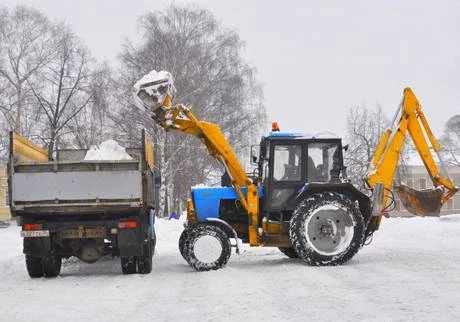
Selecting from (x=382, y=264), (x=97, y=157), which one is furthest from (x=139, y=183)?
(x=382, y=264)

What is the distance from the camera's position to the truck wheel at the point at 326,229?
12.3m

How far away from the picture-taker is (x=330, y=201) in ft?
41.1

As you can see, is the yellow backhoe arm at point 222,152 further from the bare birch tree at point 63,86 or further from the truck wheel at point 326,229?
the bare birch tree at point 63,86

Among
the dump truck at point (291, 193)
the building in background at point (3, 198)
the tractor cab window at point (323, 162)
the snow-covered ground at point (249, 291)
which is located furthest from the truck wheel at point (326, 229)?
the building in background at point (3, 198)

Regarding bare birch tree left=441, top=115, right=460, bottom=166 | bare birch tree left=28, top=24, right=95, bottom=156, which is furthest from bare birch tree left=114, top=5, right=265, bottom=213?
bare birch tree left=441, top=115, right=460, bottom=166

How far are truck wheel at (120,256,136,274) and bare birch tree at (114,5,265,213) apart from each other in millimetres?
24755

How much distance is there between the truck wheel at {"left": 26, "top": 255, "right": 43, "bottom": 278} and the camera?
38.4 feet

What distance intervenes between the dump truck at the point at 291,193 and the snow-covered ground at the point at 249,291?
0.49m

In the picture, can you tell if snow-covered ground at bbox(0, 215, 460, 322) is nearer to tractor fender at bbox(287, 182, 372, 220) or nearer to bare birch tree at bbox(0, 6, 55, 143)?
tractor fender at bbox(287, 182, 372, 220)

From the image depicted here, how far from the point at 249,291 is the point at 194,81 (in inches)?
1199

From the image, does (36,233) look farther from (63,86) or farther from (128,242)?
(63,86)

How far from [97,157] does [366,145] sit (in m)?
41.6

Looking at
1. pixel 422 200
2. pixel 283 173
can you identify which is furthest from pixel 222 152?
pixel 422 200

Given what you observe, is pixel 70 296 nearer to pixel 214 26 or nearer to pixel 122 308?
pixel 122 308
